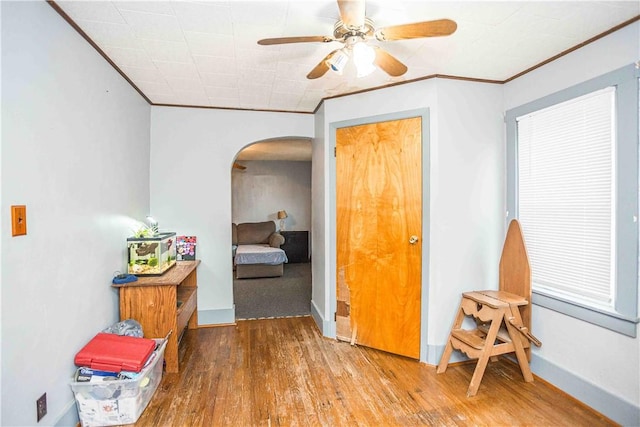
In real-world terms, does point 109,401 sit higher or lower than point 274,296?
higher

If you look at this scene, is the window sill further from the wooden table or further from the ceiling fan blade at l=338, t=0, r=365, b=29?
the wooden table

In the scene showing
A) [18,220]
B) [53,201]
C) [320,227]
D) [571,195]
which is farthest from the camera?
[320,227]

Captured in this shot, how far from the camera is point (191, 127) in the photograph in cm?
341

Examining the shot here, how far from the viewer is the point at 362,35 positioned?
1.66m

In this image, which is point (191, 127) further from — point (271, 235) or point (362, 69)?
point (271, 235)

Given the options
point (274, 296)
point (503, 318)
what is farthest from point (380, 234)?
point (274, 296)

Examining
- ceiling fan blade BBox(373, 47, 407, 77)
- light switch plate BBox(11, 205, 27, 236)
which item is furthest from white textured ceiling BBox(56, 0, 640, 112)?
light switch plate BBox(11, 205, 27, 236)

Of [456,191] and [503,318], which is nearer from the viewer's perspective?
[503,318]

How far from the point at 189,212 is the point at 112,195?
1.04m

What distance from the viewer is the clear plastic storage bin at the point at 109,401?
1848 millimetres

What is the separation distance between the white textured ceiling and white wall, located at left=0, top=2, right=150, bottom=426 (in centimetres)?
27

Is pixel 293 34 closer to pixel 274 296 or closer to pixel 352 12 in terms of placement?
pixel 352 12

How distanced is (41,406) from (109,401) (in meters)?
0.37

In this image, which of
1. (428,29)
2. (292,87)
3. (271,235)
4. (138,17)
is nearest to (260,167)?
(271,235)
